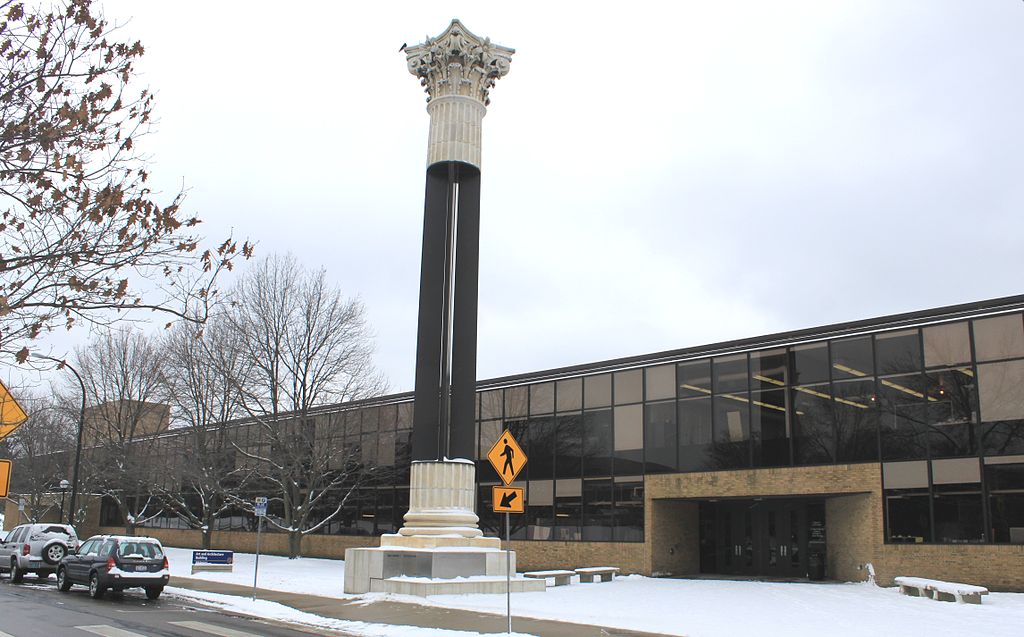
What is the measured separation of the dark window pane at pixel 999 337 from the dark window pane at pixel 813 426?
466cm

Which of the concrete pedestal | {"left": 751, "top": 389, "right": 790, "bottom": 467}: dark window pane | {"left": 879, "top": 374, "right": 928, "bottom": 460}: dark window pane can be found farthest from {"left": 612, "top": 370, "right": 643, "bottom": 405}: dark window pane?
the concrete pedestal

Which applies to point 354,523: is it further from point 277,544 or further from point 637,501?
point 637,501

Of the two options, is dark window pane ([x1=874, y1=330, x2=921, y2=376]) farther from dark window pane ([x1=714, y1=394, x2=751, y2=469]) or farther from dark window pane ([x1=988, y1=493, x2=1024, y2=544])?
dark window pane ([x1=714, y1=394, x2=751, y2=469])

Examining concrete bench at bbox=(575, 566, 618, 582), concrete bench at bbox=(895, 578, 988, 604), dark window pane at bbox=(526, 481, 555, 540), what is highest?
dark window pane at bbox=(526, 481, 555, 540)

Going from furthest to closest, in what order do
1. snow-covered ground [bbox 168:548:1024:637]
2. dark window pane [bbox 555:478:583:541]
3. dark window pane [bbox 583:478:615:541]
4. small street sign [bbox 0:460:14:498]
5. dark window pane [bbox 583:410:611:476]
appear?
dark window pane [bbox 555:478:583:541] → dark window pane [bbox 583:410:611:476] → dark window pane [bbox 583:478:615:541] → snow-covered ground [bbox 168:548:1024:637] → small street sign [bbox 0:460:14:498]

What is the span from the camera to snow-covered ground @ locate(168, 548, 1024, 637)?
15.9 metres

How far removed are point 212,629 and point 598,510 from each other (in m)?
20.0

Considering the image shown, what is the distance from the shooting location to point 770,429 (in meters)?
28.8

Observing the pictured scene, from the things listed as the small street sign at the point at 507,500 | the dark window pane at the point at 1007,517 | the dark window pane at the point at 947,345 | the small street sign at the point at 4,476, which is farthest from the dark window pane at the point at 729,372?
the small street sign at the point at 4,476

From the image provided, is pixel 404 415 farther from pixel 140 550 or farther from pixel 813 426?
pixel 140 550

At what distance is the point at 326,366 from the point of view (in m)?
38.7

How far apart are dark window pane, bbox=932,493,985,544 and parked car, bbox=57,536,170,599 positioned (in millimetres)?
20873

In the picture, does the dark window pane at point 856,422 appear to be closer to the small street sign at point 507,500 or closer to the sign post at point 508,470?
the sign post at point 508,470

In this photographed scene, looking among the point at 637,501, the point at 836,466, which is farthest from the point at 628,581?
the point at 836,466
